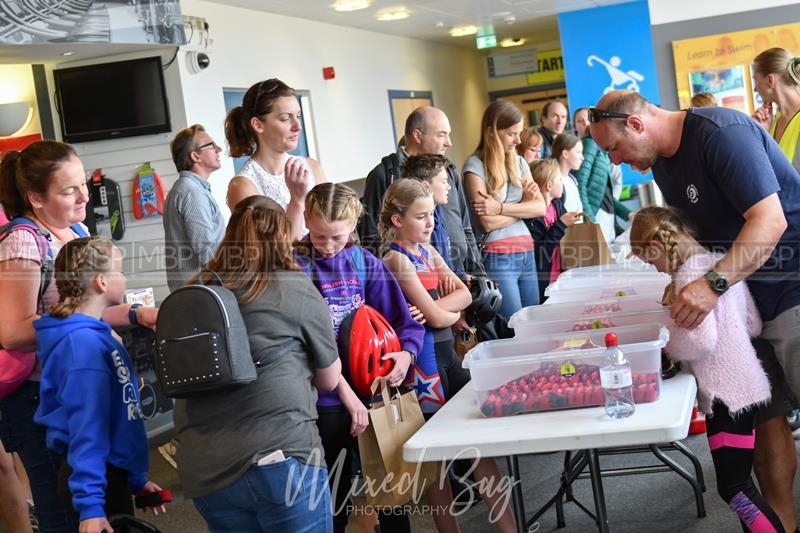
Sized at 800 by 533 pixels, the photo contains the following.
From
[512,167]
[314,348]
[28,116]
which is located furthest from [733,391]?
[28,116]

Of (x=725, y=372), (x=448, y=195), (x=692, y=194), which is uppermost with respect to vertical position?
(x=448, y=195)

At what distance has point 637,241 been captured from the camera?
9.50 feet

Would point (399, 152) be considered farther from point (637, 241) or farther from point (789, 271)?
point (789, 271)

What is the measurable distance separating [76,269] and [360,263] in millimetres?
913

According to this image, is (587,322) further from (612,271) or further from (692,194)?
(612,271)

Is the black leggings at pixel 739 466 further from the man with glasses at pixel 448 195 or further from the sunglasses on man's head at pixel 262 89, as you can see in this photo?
the sunglasses on man's head at pixel 262 89

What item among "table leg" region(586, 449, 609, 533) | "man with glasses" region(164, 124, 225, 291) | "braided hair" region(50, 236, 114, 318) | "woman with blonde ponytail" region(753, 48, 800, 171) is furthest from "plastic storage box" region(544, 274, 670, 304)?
"braided hair" region(50, 236, 114, 318)

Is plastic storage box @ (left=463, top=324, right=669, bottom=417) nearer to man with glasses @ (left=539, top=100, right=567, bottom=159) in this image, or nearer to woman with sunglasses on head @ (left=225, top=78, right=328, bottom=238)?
woman with sunglasses on head @ (left=225, top=78, right=328, bottom=238)

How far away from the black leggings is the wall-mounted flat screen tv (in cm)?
584

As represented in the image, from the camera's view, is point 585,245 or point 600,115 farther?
point 585,245

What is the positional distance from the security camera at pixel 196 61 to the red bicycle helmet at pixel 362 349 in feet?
17.5

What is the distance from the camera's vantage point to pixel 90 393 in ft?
8.31

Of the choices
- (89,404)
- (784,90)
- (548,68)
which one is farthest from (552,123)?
(548,68)

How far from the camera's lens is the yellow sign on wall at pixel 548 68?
659 inches
